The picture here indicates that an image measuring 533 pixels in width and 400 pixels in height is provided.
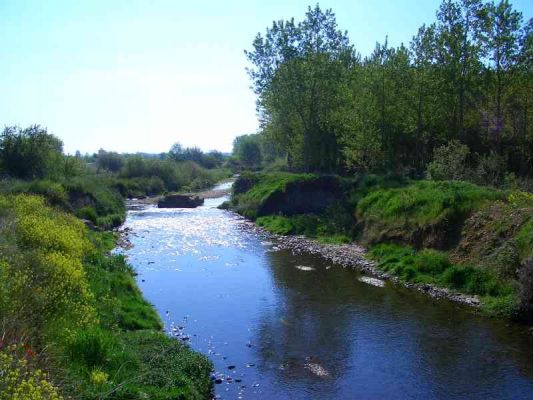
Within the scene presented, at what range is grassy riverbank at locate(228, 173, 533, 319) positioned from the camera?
2156cm

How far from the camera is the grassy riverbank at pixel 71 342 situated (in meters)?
9.73

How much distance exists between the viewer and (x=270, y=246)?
3541 cm

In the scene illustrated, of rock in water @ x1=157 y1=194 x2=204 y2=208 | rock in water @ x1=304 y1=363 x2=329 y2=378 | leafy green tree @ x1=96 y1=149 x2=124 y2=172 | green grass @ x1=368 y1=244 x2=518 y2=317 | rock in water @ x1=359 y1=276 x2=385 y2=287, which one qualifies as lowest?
rock in water @ x1=304 y1=363 x2=329 y2=378

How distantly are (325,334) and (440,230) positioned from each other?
40.3 ft

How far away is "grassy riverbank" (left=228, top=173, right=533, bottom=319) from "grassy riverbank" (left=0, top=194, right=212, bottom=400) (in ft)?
43.5

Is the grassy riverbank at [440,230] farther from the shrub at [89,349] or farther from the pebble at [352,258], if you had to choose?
the shrub at [89,349]

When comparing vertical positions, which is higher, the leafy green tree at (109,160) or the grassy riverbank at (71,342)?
the leafy green tree at (109,160)

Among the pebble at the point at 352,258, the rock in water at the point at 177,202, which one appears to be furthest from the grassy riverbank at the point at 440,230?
the rock in water at the point at 177,202

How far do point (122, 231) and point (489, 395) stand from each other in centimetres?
3194

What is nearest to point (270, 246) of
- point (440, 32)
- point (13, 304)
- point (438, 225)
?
point (438, 225)

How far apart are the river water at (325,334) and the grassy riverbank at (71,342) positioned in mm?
1666

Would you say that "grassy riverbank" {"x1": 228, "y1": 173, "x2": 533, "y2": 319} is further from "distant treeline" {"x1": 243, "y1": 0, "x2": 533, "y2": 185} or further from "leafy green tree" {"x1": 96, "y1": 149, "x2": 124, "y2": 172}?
"leafy green tree" {"x1": 96, "y1": 149, "x2": 124, "y2": 172}

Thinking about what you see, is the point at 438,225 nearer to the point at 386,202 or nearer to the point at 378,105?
the point at 386,202

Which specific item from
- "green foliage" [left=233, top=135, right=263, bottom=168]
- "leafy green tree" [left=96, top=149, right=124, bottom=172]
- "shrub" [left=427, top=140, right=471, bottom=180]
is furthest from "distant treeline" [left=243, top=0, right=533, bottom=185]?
"green foliage" [left=233, top=135, right=263, bottom=168]
